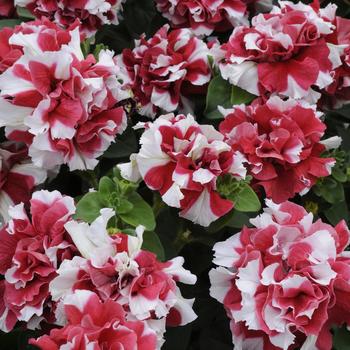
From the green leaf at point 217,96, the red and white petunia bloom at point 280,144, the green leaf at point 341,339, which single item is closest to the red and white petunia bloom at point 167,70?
the green leaf at point 217,96

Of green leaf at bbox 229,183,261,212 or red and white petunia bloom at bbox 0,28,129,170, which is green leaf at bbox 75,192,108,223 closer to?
red and white petunia bloom at bbox 0,28,129,170

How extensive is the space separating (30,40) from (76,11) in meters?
0.34

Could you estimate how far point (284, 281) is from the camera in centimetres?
83

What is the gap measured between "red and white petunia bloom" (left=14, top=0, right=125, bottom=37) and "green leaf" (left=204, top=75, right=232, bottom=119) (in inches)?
10.6

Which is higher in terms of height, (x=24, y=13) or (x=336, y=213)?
(x=24, y=13)

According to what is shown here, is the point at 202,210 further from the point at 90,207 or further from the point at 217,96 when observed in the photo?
the point at 217,96

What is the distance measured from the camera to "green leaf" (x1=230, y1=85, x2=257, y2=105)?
1165 mm

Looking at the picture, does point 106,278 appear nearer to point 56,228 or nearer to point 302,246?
point 56,228

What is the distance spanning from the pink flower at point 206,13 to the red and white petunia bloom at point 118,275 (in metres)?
0.62

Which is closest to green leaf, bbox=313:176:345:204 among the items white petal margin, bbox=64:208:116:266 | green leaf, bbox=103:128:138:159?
green leaf, bbox=103:128:138:159

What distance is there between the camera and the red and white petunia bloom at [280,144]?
103 cm

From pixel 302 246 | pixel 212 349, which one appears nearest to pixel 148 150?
pixel 302 246

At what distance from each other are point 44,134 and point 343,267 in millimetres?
447

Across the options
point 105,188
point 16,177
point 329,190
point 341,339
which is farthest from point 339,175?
point 16,177
